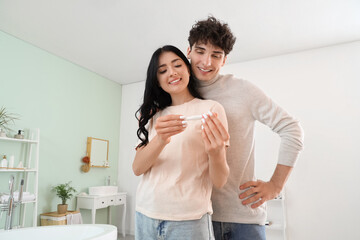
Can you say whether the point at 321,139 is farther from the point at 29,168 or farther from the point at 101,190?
the point at 29,168

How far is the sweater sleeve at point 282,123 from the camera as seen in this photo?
1.14m

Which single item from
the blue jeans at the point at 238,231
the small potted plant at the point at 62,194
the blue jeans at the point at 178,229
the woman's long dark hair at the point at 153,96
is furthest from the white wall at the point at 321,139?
the blue jeans at the point at 178,229

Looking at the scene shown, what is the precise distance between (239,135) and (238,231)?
39 centimetres

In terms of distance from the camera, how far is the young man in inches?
41.5

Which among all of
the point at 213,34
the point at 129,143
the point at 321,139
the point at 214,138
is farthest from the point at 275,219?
the point at 214,138

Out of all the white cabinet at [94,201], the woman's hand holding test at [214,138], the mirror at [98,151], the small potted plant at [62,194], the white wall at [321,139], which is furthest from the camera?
the mirror at [98,151]

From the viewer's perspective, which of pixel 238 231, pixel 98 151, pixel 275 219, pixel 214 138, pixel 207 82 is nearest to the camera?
pixel 214 138

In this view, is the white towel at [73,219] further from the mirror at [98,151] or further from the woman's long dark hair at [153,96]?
the woman's long dark hair at [153,96]

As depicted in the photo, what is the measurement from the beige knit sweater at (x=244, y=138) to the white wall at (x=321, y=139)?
2820mm

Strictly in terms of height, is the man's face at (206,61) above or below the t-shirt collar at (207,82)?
above

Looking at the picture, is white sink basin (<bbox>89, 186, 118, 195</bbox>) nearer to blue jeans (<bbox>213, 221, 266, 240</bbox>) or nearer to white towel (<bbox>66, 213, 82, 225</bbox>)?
white towel (<bbox>66, 213, 82, 225</bbox>)

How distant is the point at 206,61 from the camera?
120 cm

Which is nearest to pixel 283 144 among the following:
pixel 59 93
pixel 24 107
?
pixel 24 107

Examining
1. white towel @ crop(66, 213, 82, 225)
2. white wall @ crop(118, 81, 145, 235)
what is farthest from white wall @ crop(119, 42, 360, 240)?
white towel @ crop(66, 213, 82, 225)
